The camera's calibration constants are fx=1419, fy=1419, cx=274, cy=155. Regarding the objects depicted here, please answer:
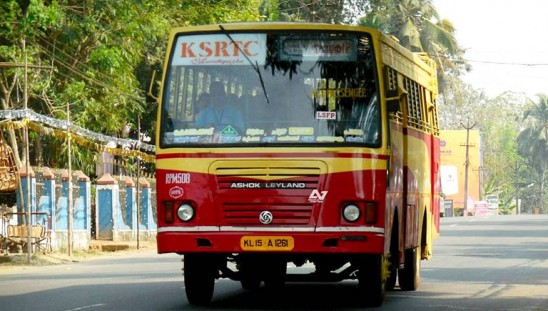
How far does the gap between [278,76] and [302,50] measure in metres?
0.37

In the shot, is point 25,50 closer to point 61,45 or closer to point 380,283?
point 61,45

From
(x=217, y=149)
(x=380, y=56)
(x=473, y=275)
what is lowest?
(x=473, y=275)

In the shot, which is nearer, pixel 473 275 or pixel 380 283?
pixel 380 283

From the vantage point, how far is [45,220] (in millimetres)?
32469

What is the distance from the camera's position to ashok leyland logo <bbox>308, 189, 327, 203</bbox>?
46.9 feet

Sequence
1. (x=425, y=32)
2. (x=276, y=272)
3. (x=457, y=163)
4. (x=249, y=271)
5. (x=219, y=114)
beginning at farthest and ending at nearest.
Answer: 1. (x=457, y=163)
2. (x=425, y=32)
3. (x=276, y=272)
4. (x=249, y=271)
5. (x=219, y=114)

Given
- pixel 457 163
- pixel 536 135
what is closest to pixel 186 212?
pixel 457 163

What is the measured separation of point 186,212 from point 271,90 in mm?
1533

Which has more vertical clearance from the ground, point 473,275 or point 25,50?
point 25,50

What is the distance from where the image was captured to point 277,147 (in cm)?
1437

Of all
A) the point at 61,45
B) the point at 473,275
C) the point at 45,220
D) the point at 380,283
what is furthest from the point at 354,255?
the point at 61,45

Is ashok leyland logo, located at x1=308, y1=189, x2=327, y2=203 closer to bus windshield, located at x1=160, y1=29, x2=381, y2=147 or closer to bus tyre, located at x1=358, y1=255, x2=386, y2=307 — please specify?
bus windshield, located at x1=160, y1=29, x2=381, y2=147

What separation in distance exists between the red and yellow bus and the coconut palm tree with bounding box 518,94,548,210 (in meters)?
107

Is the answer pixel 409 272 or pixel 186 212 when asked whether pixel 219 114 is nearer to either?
pixel 186 212
